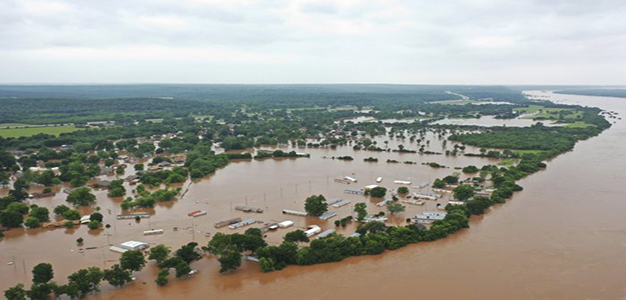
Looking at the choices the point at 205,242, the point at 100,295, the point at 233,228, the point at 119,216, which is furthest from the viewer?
the point at 119,216

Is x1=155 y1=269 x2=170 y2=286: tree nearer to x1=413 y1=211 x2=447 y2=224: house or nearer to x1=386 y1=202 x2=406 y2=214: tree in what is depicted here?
x1=386 y1=202 x2=406 y2=214: tree

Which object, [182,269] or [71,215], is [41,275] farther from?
[71,215]

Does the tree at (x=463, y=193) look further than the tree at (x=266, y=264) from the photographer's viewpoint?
Yes

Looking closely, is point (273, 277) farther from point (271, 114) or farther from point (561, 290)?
point (271, 114)

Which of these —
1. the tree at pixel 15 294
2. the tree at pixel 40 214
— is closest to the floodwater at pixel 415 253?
the tree at pixel 40 214

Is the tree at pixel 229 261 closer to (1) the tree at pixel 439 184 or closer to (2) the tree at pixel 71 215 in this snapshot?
(2) the tree at pixel 71 215

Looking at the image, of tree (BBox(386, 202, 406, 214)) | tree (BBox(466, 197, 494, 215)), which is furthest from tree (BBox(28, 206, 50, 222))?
tree (BBox(466, 197, 494, 215))

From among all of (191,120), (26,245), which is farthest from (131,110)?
(26,245)
